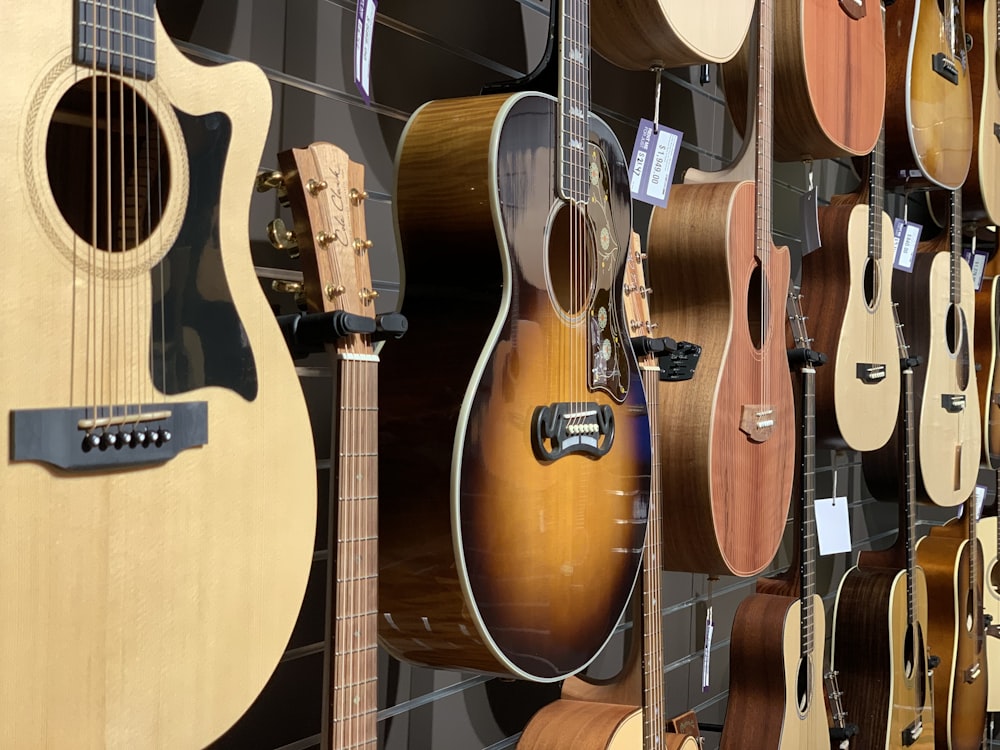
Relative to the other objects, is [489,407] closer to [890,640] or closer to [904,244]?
[890,640]

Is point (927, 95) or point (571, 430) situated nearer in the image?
point (571, 430)

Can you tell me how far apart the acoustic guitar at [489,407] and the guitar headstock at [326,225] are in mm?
97

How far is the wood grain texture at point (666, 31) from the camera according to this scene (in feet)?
4.73

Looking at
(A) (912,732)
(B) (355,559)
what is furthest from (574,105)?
(A) (912,732)

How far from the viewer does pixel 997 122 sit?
2.86 meters

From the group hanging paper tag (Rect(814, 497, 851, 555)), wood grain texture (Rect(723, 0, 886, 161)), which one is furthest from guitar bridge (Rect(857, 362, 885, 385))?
wood grain texture (Rect(723, 0, 886, 161))

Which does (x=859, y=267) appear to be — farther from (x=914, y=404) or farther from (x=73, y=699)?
(x=73, y=699)

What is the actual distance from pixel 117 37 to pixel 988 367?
2697mm

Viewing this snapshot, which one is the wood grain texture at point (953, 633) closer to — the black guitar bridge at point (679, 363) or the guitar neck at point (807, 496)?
the guitar neck at point (807, 496)

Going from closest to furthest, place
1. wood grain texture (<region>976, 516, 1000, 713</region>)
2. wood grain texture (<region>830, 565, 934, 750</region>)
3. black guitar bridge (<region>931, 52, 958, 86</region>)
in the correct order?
1. wood grain texture (<region>830, 565, 934, 750</region>)
2. black guitar bridge (<region>931, 52, 958, 86</region>)
3. wood grain texture (<region>976, 516, 1000, 713</region>)

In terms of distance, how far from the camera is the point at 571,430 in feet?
3.84

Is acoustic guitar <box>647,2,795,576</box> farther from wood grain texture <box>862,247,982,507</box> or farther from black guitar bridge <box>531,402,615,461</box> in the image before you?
wood grain texture <box>862,247,982,507</box>

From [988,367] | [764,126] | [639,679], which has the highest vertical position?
[764,126]

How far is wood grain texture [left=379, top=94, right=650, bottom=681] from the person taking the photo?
1.06 m
